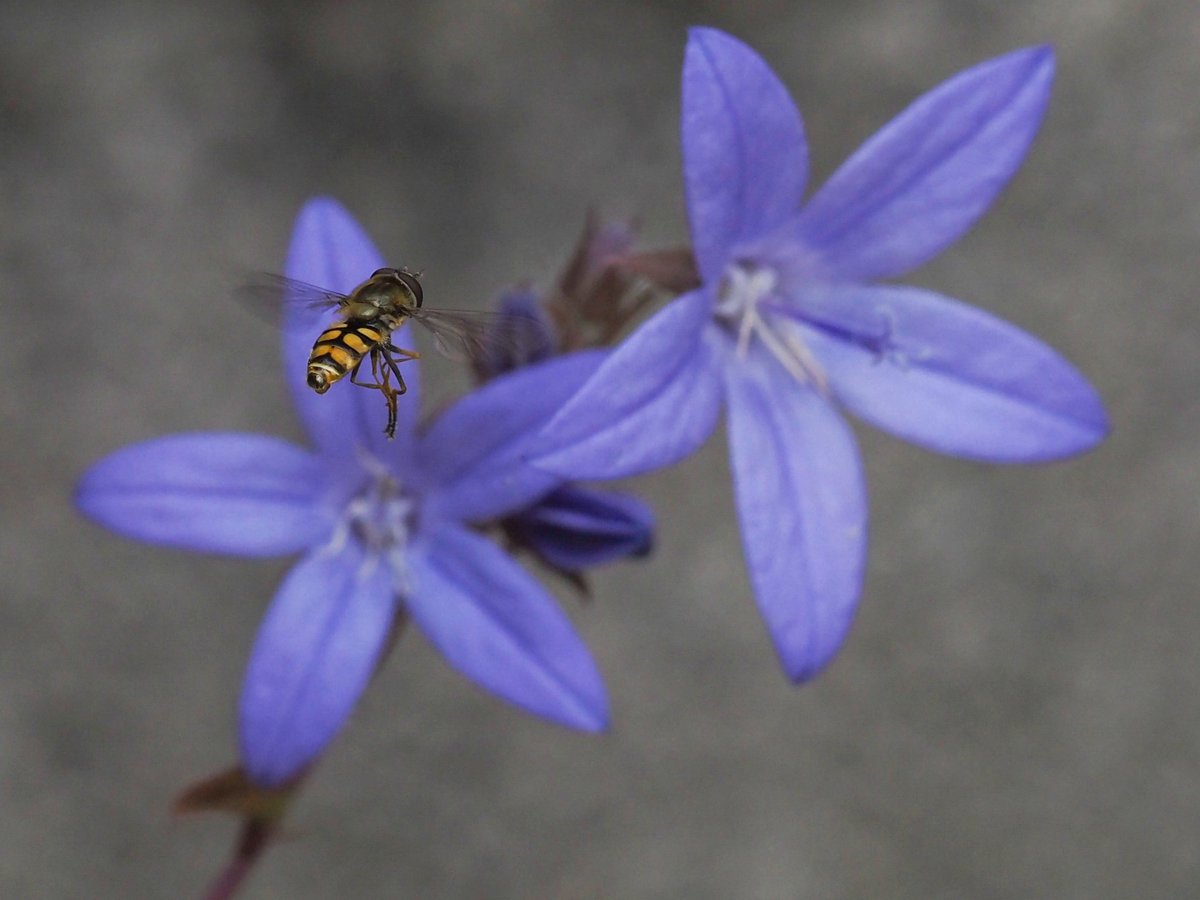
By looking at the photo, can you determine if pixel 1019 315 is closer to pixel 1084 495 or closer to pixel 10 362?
pixel 1084 495

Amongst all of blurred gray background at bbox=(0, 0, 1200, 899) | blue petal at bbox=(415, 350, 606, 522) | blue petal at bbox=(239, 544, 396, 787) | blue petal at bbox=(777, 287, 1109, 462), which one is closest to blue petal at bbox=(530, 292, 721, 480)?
blue petal at bbox=(415, 350, 606, 522)

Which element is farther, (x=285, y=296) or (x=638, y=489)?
(x=638, y=489)

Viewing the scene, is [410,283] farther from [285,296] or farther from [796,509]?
[796,509]

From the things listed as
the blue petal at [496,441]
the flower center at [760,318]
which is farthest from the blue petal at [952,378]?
the blue petal at [496,441]

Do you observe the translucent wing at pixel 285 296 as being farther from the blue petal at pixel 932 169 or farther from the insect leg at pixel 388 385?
the blue petal at pixel 932 169

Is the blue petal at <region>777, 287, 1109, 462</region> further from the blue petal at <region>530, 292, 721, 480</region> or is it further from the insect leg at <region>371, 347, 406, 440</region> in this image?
the insect leg at <region>371, 347, 406, 440</region>

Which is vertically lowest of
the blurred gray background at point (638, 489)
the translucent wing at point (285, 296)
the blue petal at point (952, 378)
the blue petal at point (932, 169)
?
the blurred gray background at point (638, 489)

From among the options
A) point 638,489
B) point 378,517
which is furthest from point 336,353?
point 638,489
